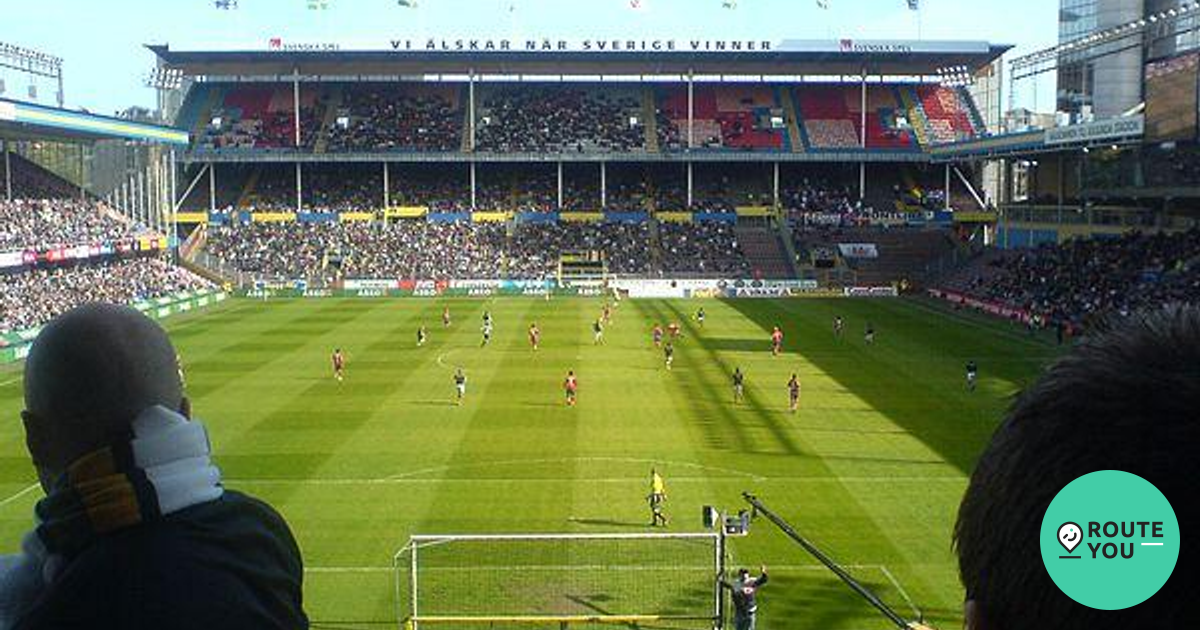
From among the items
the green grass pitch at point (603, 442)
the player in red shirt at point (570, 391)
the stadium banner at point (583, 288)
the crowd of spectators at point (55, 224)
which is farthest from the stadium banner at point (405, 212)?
the player in red shirt at point (570, 391)

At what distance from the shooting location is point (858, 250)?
268ft

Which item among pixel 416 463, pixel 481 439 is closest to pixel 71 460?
pixel 416 463

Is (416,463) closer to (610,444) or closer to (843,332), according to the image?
(610,444)

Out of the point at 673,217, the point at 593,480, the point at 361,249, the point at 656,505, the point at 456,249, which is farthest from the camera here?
the point at 673,217

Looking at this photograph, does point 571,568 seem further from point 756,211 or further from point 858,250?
point 756,211

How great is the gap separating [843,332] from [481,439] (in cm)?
2693

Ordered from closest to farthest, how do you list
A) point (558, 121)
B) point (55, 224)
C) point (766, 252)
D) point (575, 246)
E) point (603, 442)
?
1. point (603, 442)
2. point (55, 224)
3. point (766, 252)
4. point (575, 246)
5. point (558, 121)

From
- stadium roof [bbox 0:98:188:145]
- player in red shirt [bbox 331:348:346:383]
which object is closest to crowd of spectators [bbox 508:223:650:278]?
stadium roof [bbox 0:98:188:145]

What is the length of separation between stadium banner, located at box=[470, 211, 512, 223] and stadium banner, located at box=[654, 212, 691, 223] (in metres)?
11.9

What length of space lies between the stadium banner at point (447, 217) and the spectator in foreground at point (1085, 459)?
8843 centimetres

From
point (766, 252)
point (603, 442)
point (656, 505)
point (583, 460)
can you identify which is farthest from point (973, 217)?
point (656, 505)

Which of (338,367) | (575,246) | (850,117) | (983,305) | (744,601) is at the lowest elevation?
(744,601)

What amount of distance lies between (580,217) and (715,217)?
10.7 m

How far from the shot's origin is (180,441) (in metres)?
2.06
